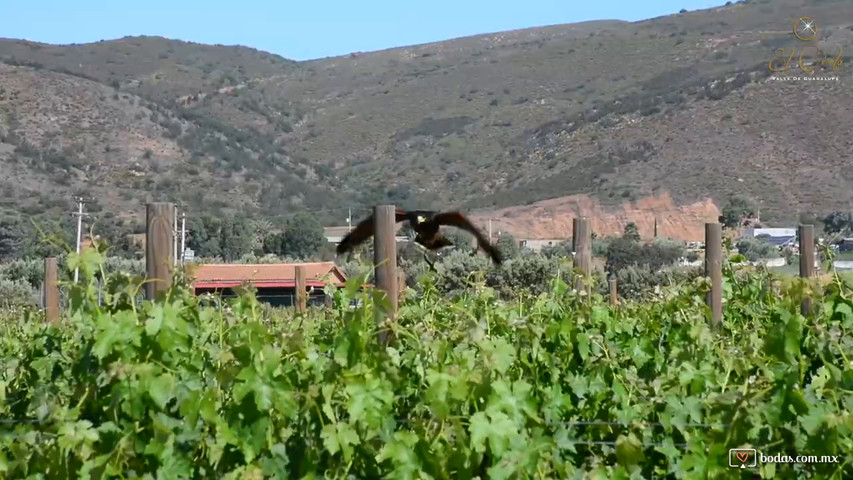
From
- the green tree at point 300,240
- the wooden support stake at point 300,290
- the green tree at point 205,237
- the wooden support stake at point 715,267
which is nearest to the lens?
the wooden support stake at point 715,267

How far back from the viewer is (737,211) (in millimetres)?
37656

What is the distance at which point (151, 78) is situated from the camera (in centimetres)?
7575

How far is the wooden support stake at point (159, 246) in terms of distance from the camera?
13.4 ft

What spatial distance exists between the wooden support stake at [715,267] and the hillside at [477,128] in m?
33.2

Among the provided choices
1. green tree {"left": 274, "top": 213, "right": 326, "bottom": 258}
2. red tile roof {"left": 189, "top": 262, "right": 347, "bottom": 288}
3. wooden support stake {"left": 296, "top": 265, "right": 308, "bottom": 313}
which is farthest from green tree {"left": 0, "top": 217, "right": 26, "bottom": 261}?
wooden support stake {"left": 296, "top": 265, "right": 308, "bottom": 313}

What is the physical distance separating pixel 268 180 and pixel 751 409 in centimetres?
4811

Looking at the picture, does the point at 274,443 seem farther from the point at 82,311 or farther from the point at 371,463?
the point at 82,311

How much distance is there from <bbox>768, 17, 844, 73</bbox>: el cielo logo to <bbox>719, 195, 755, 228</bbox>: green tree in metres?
13.8

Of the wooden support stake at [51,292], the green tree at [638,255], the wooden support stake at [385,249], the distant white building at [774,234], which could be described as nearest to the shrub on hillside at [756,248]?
the green tree at [638,255]

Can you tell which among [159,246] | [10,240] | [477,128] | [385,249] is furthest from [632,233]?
[159,246]

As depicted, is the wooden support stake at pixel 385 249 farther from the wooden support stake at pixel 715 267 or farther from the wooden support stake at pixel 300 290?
the wooden support stake at pixel 300 290

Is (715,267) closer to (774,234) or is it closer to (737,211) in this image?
(774,234)

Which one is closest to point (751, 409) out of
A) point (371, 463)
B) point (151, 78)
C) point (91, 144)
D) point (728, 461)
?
point (728, 461)

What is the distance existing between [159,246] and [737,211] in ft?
115
